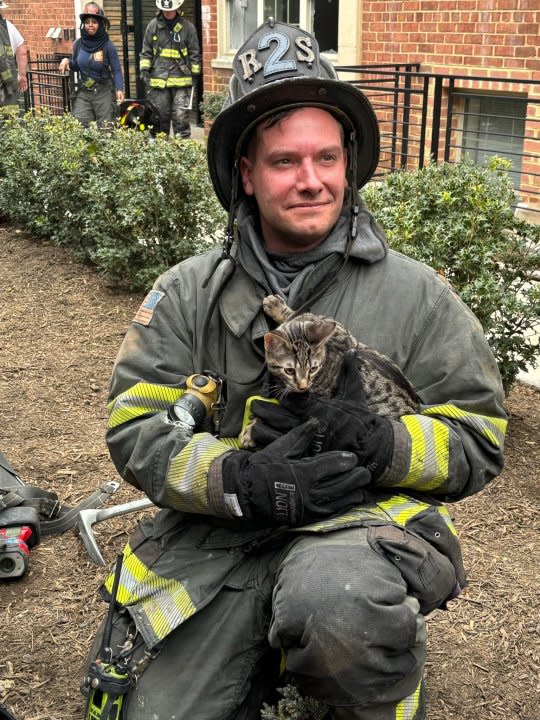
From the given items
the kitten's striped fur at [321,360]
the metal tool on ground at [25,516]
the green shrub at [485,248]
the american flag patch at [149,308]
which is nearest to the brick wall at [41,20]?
the green shrub at [485,248]

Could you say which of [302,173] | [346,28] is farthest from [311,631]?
[346,28]

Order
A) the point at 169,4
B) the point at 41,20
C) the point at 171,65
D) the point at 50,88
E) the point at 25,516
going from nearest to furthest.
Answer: the point at 25,516
the point at 169,4
the point at 171,65
the point at 50,88
the point at 41,20

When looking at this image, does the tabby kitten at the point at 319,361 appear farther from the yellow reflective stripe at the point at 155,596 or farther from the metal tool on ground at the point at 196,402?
the yellow reflective stripe at the point at 155,596

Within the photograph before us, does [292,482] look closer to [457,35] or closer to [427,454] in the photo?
[427,454]

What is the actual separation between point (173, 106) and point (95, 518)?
39.5 feet

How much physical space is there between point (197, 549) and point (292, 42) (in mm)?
1716

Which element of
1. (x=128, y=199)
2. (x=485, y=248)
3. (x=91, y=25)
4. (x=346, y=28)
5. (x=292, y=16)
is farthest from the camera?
(x=91, y=25)

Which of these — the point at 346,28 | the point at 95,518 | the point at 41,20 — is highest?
the point at 41,20

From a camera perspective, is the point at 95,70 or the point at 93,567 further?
the point at 95,70

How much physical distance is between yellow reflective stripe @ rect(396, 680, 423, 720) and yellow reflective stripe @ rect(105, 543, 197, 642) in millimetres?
690

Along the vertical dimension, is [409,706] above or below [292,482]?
below

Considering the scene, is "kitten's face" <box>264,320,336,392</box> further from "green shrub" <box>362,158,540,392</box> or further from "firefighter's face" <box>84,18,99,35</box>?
"firefighter's face" <box>84,18,99,35</box>

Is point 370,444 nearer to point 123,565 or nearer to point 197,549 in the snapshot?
point 197,549

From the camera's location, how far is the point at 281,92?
2.88m
